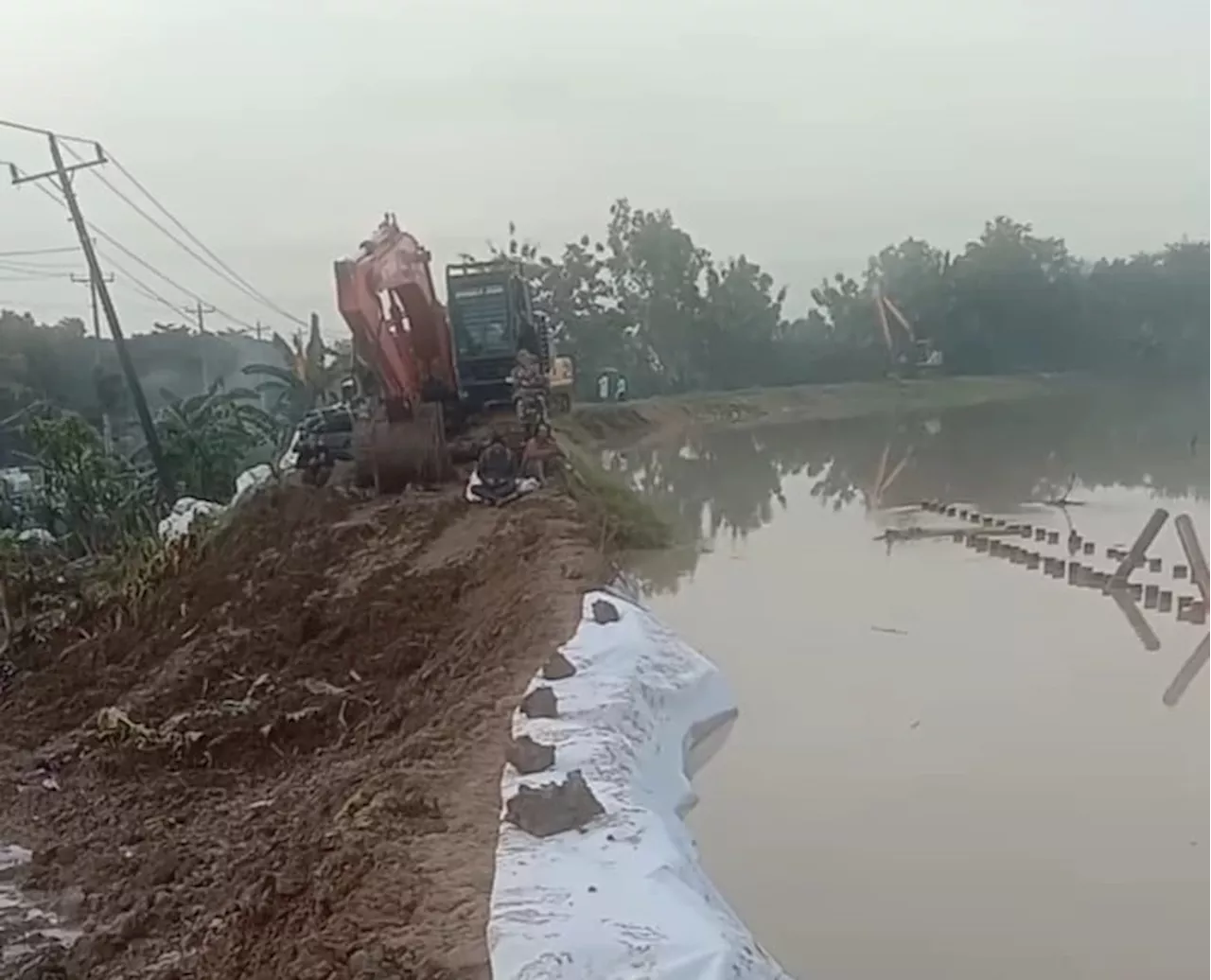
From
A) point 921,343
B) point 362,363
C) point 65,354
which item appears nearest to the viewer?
point 362,363

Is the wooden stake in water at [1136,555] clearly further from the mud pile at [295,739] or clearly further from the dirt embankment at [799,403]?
the dirt embankment at [799,403]

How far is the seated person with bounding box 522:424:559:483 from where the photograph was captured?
484 inches

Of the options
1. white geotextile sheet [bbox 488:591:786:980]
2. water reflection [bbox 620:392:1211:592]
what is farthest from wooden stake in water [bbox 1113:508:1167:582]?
white geotextile sheet [bbox 488:591:786:980]

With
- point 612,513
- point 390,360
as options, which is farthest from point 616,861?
point 612,513

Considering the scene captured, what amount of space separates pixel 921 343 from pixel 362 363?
37.2m

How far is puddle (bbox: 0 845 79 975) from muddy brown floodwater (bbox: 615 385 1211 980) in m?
2.80

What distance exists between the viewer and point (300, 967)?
171 inches

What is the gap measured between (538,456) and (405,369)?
60.9 inches

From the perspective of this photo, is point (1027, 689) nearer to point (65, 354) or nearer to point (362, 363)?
point (362, 363)

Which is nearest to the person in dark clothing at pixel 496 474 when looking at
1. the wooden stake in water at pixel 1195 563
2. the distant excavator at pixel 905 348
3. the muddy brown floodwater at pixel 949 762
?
the muddy brown floodwater at pixel 949 762

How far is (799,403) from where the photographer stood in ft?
138

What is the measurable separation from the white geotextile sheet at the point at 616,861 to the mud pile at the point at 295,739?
16 cm

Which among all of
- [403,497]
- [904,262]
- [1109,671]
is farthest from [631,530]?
[904,262]

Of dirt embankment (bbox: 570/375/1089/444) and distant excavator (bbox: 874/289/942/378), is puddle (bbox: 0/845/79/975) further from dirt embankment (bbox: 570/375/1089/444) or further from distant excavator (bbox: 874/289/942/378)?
distant excavator (bbox: 874/289/942/378)
